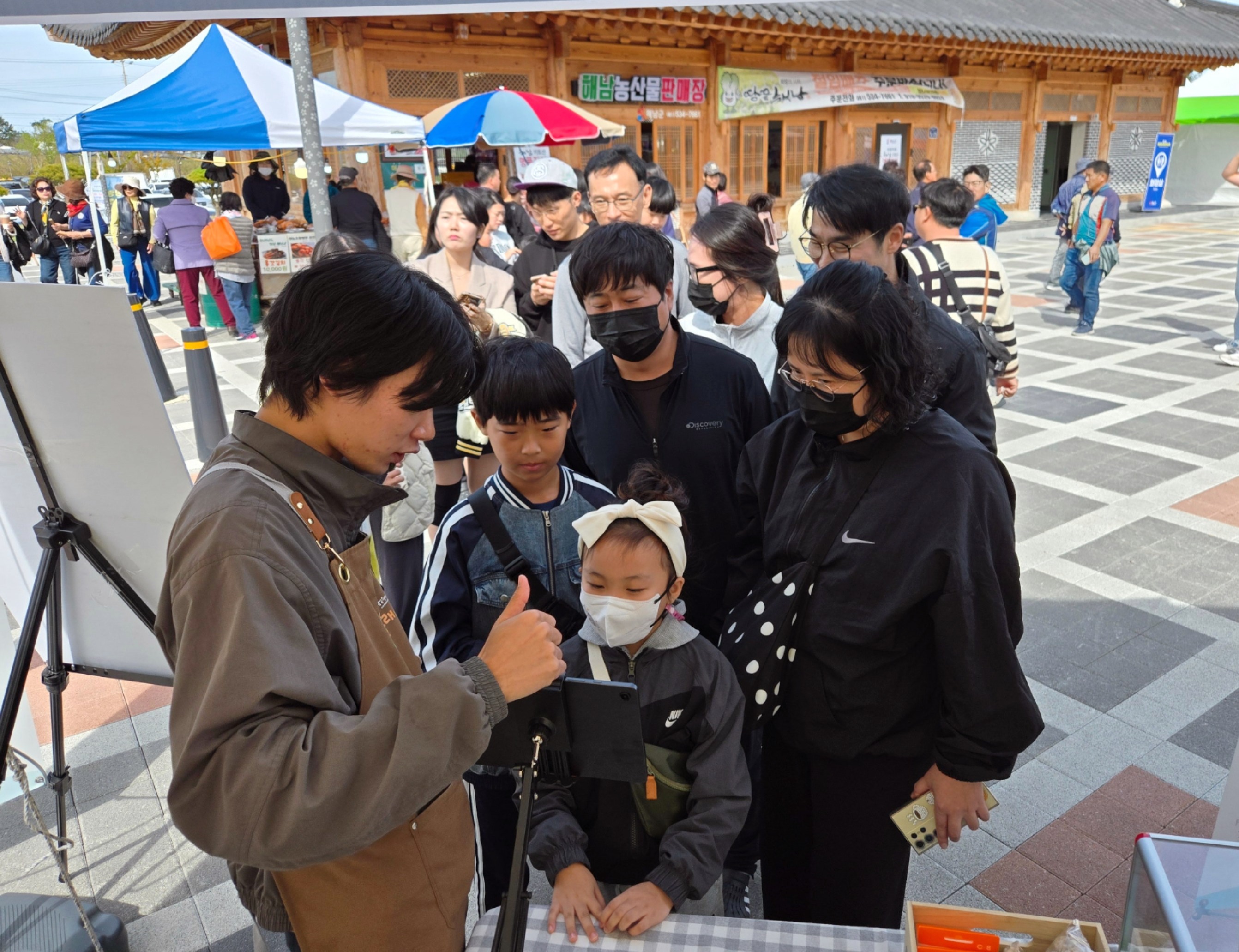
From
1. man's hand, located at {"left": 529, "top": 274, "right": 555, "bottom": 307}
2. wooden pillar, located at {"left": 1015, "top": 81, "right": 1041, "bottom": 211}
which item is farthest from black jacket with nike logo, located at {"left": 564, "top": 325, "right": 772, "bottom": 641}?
wooden pillar, located at {"left": 1015, "top": 81, "right": 1041, "bottom": 211}

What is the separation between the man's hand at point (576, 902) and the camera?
1.48 metres

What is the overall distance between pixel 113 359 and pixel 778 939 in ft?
6.11

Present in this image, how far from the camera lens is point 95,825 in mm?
2789

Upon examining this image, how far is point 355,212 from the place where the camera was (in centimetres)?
934

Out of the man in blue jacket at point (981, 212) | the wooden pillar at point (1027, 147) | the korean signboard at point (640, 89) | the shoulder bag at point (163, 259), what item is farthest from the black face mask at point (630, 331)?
the wooden pillar at point (1027, 147)

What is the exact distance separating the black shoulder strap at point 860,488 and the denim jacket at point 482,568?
61 cm

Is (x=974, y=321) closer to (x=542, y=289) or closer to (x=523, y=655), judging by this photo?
(x=542, y=289)

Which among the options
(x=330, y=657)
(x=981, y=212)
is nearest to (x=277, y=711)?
(x=330, y=657)

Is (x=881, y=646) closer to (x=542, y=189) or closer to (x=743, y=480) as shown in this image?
(x=743, y=480)

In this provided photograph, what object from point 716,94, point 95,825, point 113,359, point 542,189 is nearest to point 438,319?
point 113,359

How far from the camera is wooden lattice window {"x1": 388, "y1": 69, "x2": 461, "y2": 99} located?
36.2ft

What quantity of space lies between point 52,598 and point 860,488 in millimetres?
2071

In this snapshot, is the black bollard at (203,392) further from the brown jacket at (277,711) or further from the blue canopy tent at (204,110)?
the brown jacket at (277,711)

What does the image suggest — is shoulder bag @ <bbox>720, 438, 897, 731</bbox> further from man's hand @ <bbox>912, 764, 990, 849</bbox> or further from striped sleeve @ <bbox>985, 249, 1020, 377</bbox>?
striped sleeve @ <bbox>985, 249, 1020, 377</bbox>
